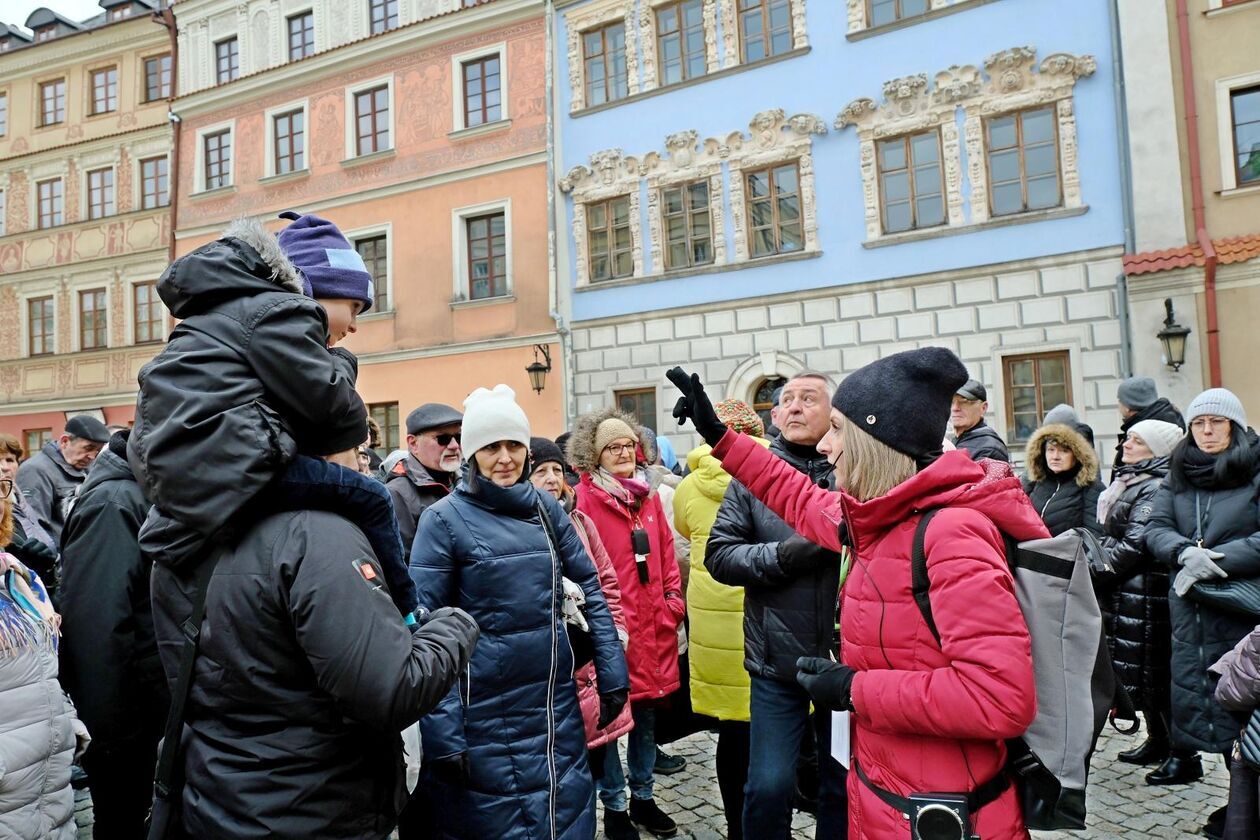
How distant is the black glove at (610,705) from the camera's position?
3.22 meters

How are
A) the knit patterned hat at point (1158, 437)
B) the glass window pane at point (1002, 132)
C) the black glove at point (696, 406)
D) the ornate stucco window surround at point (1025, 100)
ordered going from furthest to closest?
1. the glass window pane at point (1002, 132)
2. the ornate stucco window surround at point (1025, 100)
3. the knit patterned hat at point (1158, 437)
4. the black glove at point (696, 406)

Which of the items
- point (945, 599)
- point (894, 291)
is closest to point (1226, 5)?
point (894, 291)

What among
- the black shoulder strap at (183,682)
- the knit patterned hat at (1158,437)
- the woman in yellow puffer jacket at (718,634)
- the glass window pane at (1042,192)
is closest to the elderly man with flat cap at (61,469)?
the woman in yellow puffer jacket at (718,634)

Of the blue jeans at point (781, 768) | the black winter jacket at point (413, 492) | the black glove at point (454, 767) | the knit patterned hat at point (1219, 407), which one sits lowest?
the blue jeans at point (781, 768)

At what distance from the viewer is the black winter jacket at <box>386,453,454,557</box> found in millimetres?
4195

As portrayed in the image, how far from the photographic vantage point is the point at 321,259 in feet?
6.40

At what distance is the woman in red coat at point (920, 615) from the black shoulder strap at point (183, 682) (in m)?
1.43

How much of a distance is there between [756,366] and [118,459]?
38.9 feet

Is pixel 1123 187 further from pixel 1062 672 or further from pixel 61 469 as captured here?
pixel 61 469

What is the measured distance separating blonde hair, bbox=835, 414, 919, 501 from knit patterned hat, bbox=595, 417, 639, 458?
2.54m

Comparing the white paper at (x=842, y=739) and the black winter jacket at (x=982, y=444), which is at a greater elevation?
the black winter jacket at (x=982, y=444)

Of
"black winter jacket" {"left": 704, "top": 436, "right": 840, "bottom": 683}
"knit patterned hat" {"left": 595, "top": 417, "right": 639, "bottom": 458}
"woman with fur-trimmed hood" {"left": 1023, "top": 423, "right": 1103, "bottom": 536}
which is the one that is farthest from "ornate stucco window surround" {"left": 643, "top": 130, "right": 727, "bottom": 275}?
"black winter jacket" {"left": 704, "top": 436, "right": 840, "bottom": 683}

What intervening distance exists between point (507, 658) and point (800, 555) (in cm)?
117

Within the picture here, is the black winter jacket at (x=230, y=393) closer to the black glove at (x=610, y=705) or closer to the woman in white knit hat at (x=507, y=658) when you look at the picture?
the woman in white knit hat at (x=507, y=658)
